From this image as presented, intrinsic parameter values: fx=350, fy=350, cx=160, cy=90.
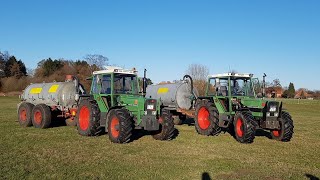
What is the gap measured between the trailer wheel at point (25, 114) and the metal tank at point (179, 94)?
6.47 m

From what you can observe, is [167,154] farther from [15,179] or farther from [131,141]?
[15,179]

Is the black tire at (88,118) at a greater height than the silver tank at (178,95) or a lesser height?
lesser

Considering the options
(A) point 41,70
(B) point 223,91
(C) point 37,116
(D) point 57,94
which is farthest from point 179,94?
(A) point 41,70

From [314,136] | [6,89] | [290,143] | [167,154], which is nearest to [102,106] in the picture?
[167,154]

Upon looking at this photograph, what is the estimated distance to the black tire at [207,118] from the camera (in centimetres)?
1333

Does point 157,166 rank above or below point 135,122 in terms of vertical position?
below

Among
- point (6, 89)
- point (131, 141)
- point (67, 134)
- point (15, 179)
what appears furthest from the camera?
point (6, 89)

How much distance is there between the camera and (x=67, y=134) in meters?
13.1

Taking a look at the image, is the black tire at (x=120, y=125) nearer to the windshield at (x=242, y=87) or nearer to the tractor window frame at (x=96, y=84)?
the tractor window frame at (x=96, y=84)

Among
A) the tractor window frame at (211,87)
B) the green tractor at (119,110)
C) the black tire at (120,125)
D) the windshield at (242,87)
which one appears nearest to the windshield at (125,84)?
the green tractor at (119,110)

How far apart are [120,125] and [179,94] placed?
6973mm

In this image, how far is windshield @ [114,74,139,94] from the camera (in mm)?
12477

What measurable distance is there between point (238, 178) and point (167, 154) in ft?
8.85

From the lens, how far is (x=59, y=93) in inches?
607
